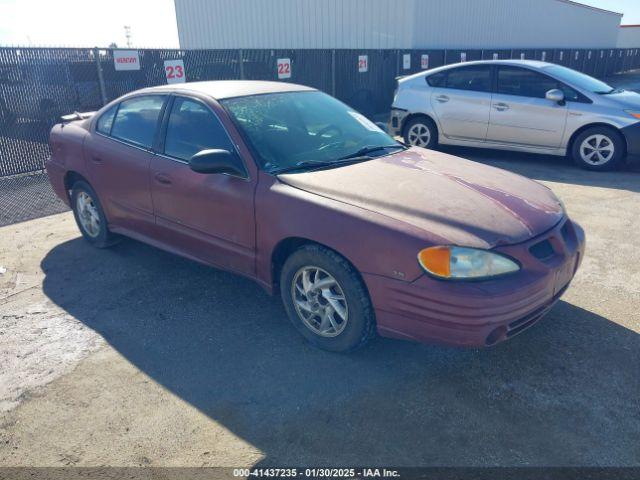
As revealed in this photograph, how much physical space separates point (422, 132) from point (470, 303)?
6643mm

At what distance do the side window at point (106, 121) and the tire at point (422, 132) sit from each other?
5.53 meters

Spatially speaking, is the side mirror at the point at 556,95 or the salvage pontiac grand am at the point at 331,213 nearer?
the salvage pontiac grand am at the point at 331,213

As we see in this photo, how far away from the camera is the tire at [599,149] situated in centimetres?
727

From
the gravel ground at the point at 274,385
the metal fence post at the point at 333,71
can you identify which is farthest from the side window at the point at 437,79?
the gravel ground at the point at 274,385

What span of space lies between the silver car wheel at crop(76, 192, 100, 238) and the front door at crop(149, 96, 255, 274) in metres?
1.20

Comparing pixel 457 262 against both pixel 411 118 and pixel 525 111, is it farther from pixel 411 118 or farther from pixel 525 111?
pixel 411 118

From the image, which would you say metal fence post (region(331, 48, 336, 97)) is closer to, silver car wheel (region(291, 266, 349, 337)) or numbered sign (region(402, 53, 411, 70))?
numbered sign (region(402, 53, 411, 70))

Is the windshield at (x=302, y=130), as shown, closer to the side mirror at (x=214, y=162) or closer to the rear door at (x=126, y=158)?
the side mirror at (x=214, y=162)

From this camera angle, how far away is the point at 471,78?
8.17 m

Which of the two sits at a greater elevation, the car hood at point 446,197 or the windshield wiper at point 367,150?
the windshield wiper at point 367,150

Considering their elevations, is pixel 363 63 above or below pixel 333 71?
above

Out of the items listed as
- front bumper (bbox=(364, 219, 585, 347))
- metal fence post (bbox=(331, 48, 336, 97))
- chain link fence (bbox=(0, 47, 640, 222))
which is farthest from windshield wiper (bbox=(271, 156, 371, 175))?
metal fence post (bbox=(331, 48, 336, 97))

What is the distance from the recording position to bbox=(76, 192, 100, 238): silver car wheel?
4848 millimetres

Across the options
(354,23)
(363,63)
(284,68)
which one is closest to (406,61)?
(363,63)
